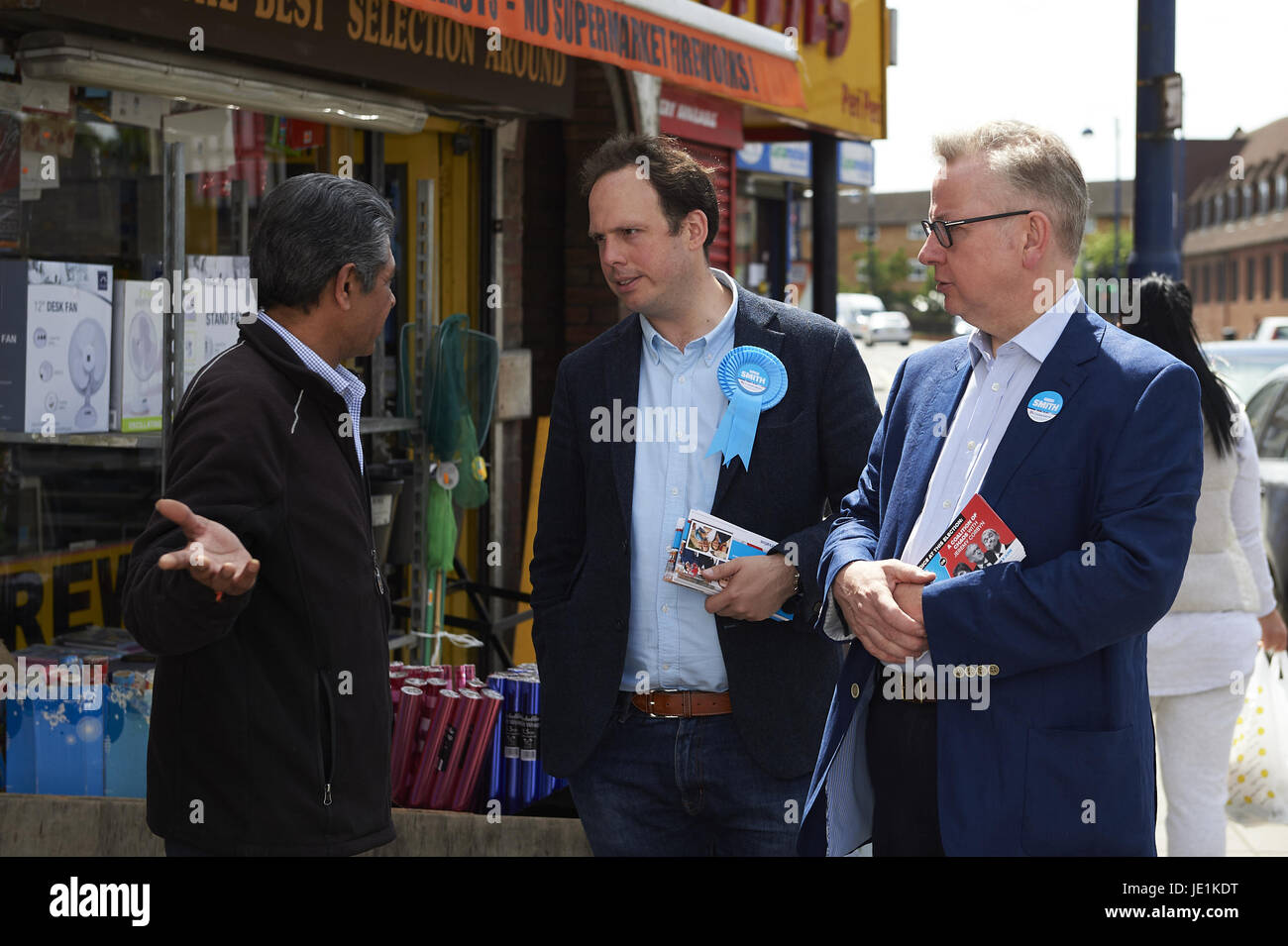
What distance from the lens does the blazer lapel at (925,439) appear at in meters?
2.52

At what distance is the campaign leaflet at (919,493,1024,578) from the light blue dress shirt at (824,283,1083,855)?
0.21ft

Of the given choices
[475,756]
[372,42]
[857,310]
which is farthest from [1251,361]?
[857,310]

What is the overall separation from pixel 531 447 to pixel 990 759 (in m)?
5.78

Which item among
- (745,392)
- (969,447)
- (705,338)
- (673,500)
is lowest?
(673,500)

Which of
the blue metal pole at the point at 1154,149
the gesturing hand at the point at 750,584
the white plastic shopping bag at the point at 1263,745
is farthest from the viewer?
the blue metal pole at the point at 1154,149

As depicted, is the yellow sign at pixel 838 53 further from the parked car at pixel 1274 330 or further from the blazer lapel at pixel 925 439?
the parked car at pixel 1274 330

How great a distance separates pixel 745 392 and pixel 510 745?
A: 157 cm

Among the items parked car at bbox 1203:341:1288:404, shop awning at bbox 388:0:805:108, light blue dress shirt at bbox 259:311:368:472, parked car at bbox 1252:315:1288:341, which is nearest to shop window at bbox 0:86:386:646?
shop awning at bbox 388:0:805:108

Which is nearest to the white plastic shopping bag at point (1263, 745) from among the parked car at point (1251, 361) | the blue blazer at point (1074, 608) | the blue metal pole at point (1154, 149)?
the blue metal pole at point (1154, 149)

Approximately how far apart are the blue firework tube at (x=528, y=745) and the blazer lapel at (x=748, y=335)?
1.28 metres

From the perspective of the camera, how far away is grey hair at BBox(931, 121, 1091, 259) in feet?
7.84

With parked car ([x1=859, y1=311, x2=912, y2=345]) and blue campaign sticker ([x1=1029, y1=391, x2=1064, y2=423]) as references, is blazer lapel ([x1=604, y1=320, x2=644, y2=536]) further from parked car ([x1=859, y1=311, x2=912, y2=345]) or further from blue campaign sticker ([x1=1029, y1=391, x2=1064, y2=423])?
parked car ([x1=859, y1=311, x2=912, y2=345])

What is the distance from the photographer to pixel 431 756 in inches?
158

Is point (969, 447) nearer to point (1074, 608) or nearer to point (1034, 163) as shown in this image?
point (1074, 608)
